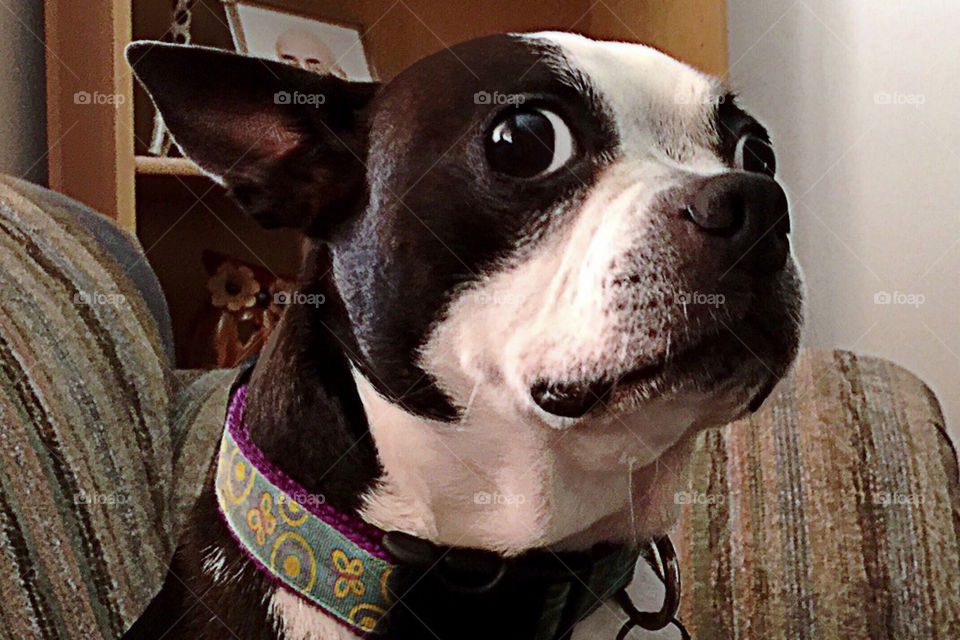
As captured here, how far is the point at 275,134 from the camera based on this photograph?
0.85 m

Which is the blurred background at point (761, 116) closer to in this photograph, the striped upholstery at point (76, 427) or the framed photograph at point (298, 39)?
the framed photograph at point (298, 39)

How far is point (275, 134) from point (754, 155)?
1.66 feet

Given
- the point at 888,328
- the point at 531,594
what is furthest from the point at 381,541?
the point at 888,328

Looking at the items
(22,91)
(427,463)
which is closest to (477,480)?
(427,463)

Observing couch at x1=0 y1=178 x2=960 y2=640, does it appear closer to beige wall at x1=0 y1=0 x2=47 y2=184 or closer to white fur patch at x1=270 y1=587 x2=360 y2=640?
white fur patch at x1=270 y1=587 x2=360 y2=640

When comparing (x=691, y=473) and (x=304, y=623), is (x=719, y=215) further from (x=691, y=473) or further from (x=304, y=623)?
(x=691, y=473)

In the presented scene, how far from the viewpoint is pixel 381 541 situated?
29.5 inches

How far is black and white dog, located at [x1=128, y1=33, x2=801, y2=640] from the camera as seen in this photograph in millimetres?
656

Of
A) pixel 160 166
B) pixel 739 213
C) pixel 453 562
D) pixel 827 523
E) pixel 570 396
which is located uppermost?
pixel 739 213

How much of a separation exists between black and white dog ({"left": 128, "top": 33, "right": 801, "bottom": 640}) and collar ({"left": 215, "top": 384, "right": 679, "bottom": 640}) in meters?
0.02

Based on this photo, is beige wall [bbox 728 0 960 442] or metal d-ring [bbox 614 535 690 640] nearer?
metal d-ring [bbox 614 535 690 640]

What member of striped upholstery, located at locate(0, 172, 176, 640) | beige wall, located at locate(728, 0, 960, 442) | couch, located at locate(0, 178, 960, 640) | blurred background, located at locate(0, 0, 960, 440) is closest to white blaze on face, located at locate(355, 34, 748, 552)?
couch, located at locate(0, 178, 960, 640)

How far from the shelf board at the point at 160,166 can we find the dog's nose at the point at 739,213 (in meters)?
1.26

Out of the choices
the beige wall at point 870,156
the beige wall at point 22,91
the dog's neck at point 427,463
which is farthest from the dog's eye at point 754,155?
the beige wall at point 22,91
